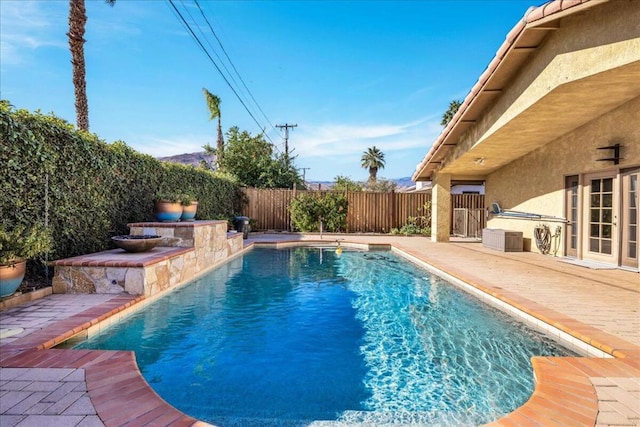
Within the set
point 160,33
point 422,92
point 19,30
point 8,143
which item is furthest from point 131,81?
point 422,92

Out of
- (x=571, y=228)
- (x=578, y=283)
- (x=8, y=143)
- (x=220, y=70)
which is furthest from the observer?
(x=220, y=70)

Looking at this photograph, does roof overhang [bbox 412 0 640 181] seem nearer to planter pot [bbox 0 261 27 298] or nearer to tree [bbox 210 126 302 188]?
planter pot [bbox 0 261 27 298]

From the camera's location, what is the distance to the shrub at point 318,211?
15.9 metres

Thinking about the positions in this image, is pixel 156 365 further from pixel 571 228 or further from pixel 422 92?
pixel 422 92

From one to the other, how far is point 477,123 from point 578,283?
4.62m

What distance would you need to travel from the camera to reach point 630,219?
705 cm

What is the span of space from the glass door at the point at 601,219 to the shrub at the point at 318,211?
9.55m

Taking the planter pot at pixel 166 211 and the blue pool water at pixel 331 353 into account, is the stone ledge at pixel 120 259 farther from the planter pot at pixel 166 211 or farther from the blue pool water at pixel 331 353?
the planter pot at pixel 166 211

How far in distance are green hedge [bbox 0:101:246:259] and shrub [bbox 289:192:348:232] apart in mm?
7689

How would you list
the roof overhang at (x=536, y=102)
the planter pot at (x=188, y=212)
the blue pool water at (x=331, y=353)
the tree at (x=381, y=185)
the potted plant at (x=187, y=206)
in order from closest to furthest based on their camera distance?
the blue pool water at (x=331, y=353) < the roof overhang at (x=536, y=102) < the potted plant at (x=187, y=206) < the planter pot at (x=188, y=212) < the tree at (x=381, y=185)

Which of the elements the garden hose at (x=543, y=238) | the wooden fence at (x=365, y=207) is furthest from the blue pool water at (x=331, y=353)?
the wooden fence at (x=365, y=207)

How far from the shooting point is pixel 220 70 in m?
13.8

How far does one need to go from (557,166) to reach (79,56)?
13612mm

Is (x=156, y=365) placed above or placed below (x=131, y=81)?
below
